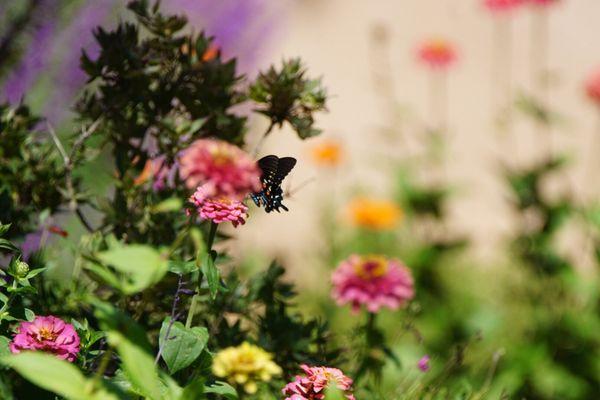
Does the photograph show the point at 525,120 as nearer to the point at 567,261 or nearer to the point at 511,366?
the point at 567,261

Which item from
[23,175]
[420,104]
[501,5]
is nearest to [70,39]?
[23,175]

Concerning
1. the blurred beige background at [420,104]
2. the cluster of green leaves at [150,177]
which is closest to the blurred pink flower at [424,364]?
the cluster of green leaves at [150,177]

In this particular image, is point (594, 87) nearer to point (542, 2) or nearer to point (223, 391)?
point (542, 2)

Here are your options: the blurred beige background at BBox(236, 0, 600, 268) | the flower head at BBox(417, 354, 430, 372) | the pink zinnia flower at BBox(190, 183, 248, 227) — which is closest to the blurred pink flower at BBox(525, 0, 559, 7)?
the blurred beige background at BBox(236, 0, 600, 268)

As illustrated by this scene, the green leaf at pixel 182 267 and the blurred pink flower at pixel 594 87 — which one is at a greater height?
the blurred pink flower at pixel 594 87

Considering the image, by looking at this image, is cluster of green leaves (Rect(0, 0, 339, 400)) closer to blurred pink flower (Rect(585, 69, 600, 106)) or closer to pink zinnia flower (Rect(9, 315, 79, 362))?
pink zinnia flower (Rect(9, 315, 79, 362))

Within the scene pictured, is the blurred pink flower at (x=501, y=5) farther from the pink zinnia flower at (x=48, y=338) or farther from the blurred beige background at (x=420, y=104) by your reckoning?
the pink zinnia flower at (x=48, y=338)

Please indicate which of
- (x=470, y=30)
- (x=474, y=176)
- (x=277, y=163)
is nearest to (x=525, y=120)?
(x=474, y=176)
